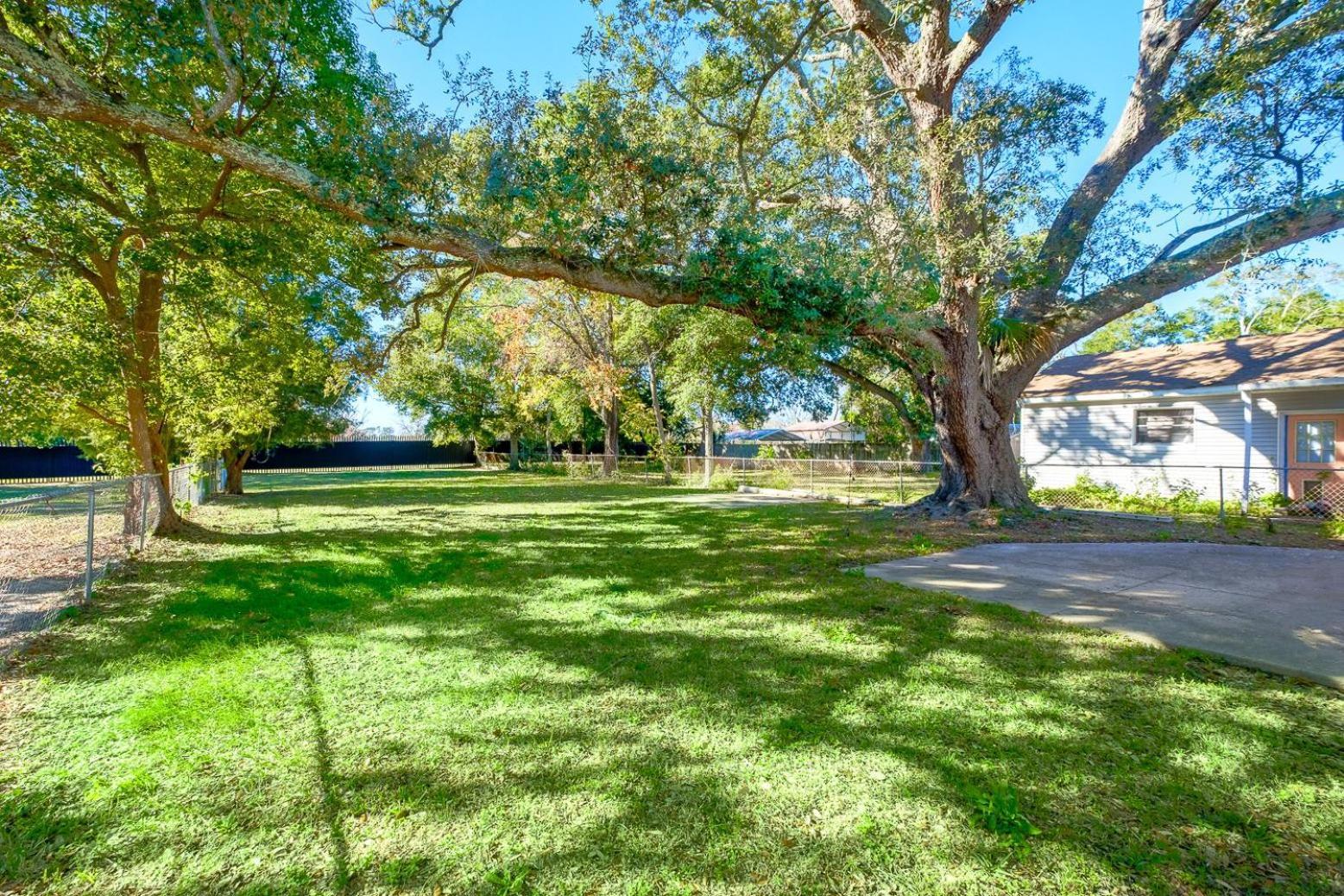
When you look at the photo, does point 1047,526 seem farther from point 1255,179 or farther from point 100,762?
point 100,762

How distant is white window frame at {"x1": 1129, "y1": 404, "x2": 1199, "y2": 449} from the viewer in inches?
492

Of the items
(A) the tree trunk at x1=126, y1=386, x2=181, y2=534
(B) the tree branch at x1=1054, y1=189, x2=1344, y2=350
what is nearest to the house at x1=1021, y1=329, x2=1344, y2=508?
(B) the tree branch at x1=1054, y1=189, x2=1344, y2=350

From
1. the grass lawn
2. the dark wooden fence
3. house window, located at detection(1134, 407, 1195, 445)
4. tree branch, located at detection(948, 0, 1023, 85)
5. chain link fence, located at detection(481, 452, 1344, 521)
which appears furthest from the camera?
the dark wooden fence

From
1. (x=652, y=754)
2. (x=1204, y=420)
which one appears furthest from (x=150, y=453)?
(x=1204, y=420)

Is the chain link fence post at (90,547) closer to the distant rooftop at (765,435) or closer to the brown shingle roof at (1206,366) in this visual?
the brown shingle roof at (1206,366)

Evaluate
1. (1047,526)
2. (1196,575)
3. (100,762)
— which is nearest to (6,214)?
(100,762)

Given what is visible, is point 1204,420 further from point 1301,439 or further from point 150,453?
point 150,453

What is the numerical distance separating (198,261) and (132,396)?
2.60 metres

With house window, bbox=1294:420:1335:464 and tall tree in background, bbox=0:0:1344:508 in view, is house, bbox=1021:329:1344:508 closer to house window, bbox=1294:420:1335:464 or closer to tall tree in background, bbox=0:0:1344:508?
house window, bbox=1294:420:1335:464

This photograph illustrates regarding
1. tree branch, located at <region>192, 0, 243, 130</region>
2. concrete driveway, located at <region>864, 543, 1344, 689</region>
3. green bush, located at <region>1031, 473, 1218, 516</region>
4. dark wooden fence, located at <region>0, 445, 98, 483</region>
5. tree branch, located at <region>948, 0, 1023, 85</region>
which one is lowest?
concrete driveway, located at <region>864, 543, 1344, 689</region>

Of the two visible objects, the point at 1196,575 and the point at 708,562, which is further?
the point at 708,562

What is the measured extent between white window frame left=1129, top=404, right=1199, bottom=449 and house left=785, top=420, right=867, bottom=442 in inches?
813

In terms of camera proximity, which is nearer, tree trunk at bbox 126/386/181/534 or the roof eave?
tree trunk at bbox 126/386/181/534

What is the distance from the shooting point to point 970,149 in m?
8.72
